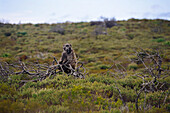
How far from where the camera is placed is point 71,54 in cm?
659

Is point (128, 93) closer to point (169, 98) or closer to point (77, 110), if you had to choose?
point (169, 98)

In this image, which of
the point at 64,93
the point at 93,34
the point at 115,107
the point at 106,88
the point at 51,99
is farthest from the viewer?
the point at 93,34

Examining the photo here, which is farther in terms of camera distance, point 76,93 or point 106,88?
Answer: point 106,88

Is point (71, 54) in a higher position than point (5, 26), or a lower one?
lower

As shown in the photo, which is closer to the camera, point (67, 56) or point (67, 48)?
point (67, 48)

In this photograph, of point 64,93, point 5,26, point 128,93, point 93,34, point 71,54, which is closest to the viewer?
point 64,93

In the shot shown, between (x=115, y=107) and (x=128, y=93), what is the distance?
118cm

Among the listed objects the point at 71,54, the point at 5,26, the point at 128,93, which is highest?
the point at 5,26

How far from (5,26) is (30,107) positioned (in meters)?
33.4

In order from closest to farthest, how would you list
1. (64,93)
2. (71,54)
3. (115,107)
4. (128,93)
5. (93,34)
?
(115,107)
(64,93)
(128,93)
(71,54)
(93,34)

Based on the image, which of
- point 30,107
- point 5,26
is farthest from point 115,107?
point 5,26

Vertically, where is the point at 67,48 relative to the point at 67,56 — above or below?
above

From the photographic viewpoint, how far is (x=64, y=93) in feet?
14.2

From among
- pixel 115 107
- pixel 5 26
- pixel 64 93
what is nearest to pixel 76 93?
pixel 64 93
